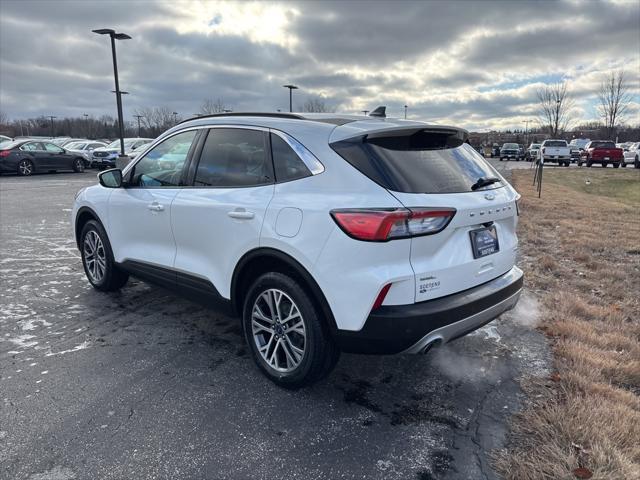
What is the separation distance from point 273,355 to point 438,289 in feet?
4.04

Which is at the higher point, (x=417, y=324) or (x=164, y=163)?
(x=164, y=163)

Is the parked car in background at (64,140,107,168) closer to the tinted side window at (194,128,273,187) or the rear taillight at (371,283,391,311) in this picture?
the tinted side window at (194,128,273,187)

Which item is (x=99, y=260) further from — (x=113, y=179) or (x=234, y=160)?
(x=234, y=160)

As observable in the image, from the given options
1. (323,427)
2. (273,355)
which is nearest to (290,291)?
(273,355)

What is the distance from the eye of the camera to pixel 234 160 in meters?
3.52

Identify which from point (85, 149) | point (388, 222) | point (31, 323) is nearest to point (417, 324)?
point (388, 222)

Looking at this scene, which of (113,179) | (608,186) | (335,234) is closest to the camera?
(335,234)

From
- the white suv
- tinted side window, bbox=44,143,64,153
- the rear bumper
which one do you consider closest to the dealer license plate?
the white suv

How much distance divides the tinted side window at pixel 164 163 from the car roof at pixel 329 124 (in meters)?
0.45

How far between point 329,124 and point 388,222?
36.6 inches

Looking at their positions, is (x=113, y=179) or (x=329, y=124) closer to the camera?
(x=329, y=124)

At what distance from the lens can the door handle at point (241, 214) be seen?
3154 millimetres

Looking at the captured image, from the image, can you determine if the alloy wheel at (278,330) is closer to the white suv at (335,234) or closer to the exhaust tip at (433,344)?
the white suv at (335,234)

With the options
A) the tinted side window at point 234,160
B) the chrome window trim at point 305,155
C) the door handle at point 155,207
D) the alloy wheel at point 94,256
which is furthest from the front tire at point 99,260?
the chrome window trim at point 305,155
